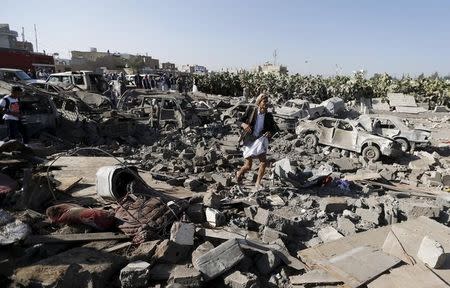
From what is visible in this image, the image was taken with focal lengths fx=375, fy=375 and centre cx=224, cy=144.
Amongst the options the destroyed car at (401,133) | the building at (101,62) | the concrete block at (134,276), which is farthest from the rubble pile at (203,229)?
the building at (101,62)

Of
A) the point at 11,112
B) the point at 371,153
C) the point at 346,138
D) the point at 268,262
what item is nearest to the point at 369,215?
the point at 268,262

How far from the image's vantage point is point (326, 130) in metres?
13.3

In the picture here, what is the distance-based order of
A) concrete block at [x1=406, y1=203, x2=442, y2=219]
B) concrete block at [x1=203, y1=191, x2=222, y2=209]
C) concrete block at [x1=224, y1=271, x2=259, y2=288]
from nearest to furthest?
concrete block at [x1=224, y1=271, x2=259, y2=288], concrete block at [x1=203, y1=191, x2=222, y2=209], concrete block at [x1=406, y1=203, x2=442, y2=219]

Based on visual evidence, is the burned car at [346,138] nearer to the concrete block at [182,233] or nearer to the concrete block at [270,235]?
the concrete block at [270,235]

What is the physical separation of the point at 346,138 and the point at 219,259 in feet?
32.1

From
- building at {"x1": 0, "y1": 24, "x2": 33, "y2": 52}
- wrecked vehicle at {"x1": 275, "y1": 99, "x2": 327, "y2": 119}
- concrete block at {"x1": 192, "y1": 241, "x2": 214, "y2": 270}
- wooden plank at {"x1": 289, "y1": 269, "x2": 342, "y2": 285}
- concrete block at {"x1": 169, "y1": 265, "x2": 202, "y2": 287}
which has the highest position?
building at {"x1": 0, "y1": 24, "x2": 33, "y2": 52}

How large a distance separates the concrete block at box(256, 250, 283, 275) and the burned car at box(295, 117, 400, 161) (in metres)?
8.92

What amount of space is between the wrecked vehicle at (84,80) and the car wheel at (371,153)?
1234cm

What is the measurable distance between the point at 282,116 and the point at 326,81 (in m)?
19.0

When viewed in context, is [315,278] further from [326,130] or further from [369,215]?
[326,130]

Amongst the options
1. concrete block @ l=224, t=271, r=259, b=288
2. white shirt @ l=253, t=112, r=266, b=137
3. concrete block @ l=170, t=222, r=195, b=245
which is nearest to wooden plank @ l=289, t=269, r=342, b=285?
concrete block @ l=224, t=271, r=259, b=288

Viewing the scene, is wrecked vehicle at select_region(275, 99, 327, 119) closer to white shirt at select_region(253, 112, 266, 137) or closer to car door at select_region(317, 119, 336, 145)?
car door at select_region(317, 119, 336, 145)

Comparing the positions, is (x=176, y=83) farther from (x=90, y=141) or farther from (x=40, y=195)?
(x=40, y=195)

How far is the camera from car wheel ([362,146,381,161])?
482 inches
